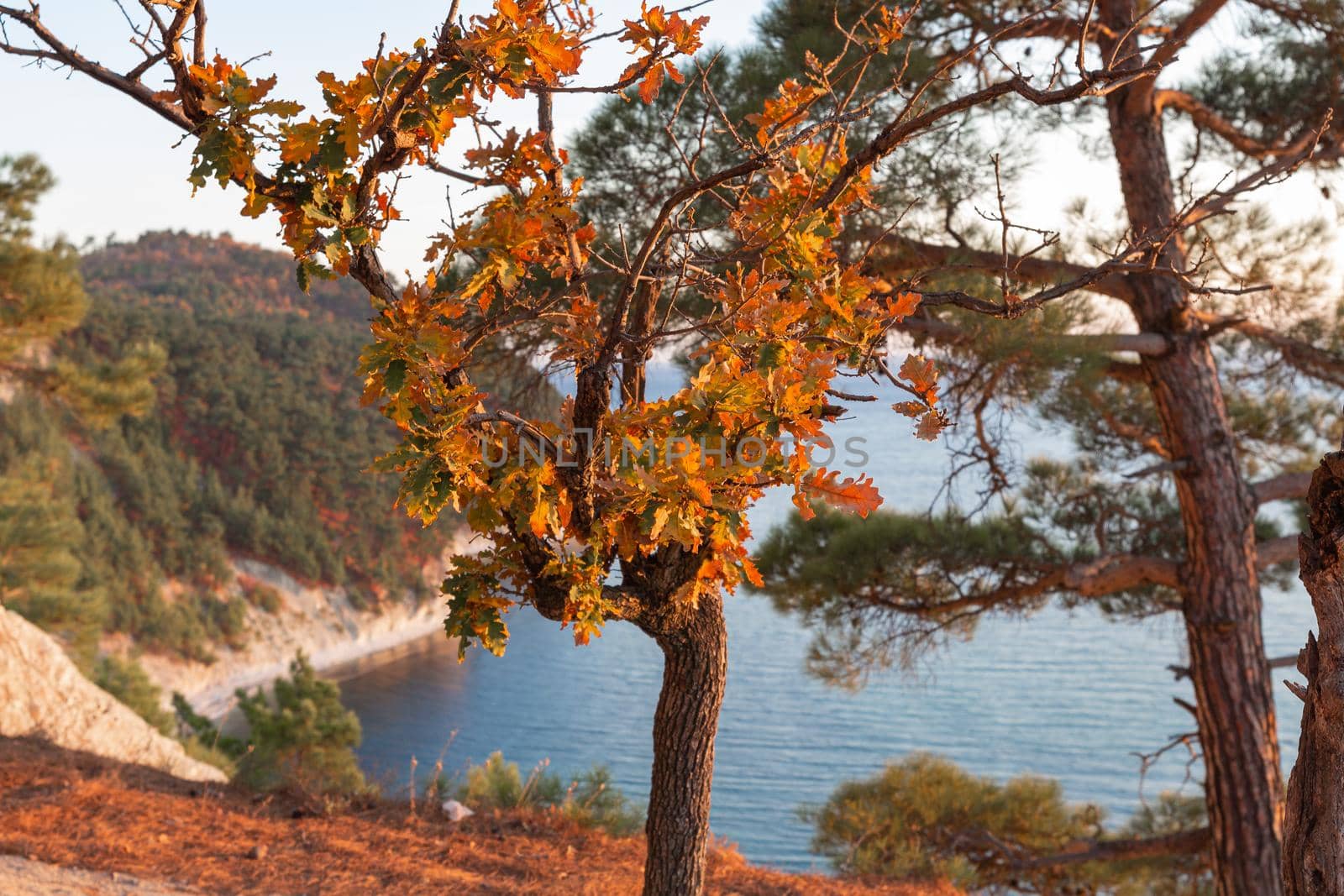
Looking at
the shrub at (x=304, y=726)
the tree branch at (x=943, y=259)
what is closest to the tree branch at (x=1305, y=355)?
the tree branch at (x=943, y=259)

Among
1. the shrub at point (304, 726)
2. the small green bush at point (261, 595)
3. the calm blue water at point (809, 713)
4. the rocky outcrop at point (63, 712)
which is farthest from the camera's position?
the small green bush at point (261, 595)

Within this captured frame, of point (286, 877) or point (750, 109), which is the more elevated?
point (750, 109)

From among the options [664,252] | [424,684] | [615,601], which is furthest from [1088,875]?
[424,684]

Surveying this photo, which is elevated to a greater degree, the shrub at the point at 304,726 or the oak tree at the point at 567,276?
the oak tree at the point at 567,276

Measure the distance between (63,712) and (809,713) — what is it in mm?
8227

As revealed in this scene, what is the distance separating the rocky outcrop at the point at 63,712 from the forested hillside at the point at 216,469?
13070 mm

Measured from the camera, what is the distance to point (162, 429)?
2197cm

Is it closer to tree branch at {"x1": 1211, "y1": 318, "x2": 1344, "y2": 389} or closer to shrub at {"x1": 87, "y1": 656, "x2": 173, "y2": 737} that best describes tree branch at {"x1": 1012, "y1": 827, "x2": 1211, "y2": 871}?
tree branch at {"x1": 1211, "y1": 318, "x2": 1344, "y2": 389}

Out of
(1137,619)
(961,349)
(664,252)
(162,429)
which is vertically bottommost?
(1137,619)

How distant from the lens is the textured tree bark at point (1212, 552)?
3994 mm

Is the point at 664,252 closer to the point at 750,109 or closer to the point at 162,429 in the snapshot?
the point at 750,109

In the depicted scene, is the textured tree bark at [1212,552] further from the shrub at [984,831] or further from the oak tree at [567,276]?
the oak tree at [567,276]

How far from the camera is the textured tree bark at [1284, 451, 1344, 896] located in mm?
1432

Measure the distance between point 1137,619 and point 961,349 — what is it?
241 cm
